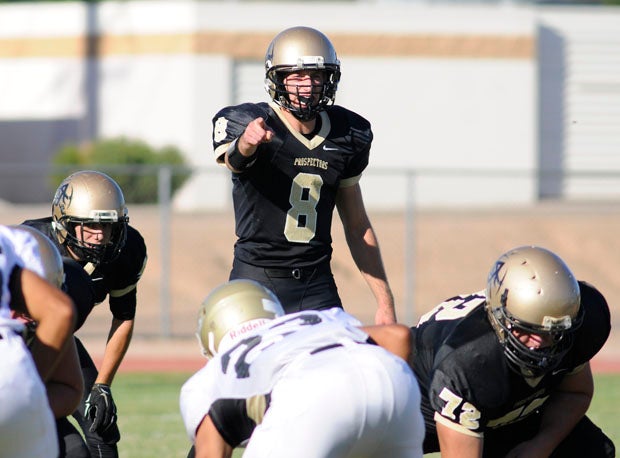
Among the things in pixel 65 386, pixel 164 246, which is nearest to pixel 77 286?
pixel 65 386

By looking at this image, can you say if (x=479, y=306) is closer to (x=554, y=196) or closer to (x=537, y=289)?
(x=537, y=289)

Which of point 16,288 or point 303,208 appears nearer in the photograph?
point 16,288

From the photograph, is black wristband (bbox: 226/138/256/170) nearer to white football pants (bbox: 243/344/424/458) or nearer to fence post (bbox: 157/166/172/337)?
white football pants (bbox: 243/344/424/458)

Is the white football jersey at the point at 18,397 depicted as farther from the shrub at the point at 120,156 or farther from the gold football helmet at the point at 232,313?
the shrub at the point at 120,156

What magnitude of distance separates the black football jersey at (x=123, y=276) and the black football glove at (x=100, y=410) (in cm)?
43

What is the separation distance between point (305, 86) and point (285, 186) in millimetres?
442

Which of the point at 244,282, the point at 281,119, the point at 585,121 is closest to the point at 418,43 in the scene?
the point at 585,121

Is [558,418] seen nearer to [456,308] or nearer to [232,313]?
[456,308]

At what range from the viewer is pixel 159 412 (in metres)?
8.78

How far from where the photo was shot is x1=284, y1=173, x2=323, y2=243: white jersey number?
5.32 m

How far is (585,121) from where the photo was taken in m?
27.2

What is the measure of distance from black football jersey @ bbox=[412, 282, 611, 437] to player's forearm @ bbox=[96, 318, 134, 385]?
5.07 feet

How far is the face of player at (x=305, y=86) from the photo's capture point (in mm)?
5219

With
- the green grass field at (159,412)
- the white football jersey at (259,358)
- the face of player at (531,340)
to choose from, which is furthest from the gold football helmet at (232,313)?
the green grass field at (159,412)
